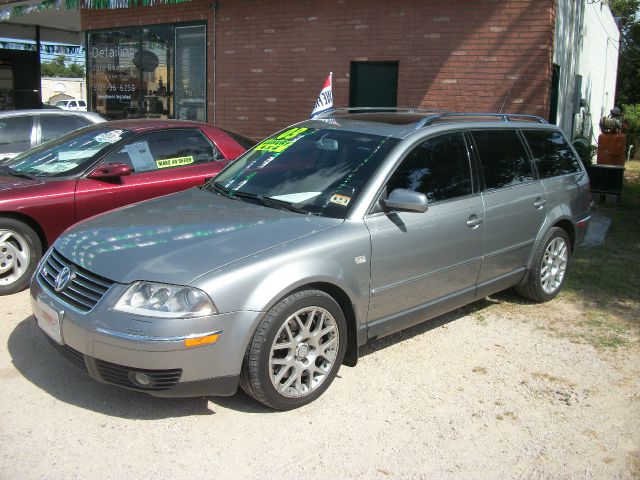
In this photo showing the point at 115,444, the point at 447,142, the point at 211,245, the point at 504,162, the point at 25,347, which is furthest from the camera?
the point at 504,162

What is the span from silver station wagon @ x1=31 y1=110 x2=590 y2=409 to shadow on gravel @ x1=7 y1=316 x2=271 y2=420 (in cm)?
29

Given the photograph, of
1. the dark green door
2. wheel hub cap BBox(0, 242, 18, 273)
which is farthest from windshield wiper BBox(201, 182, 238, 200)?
the dark green door

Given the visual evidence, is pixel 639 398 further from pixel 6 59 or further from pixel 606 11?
pixel 6 59

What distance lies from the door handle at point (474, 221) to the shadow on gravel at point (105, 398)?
2.04 meters

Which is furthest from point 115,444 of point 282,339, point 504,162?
point 504,162

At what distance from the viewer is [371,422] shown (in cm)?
369

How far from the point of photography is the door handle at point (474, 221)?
4711 mm

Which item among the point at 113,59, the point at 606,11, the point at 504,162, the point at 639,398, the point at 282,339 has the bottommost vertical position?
the point at 639,398

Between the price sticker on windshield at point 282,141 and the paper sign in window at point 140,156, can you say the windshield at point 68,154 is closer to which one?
the paper sign in window at point 140,156

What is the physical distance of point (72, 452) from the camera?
3.26 metres

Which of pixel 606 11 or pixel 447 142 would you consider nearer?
pixel 447 142

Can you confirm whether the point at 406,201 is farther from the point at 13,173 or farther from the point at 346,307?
the point at 13,173

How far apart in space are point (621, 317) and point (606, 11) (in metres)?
15.5

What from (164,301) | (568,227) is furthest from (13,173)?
(568,227)
